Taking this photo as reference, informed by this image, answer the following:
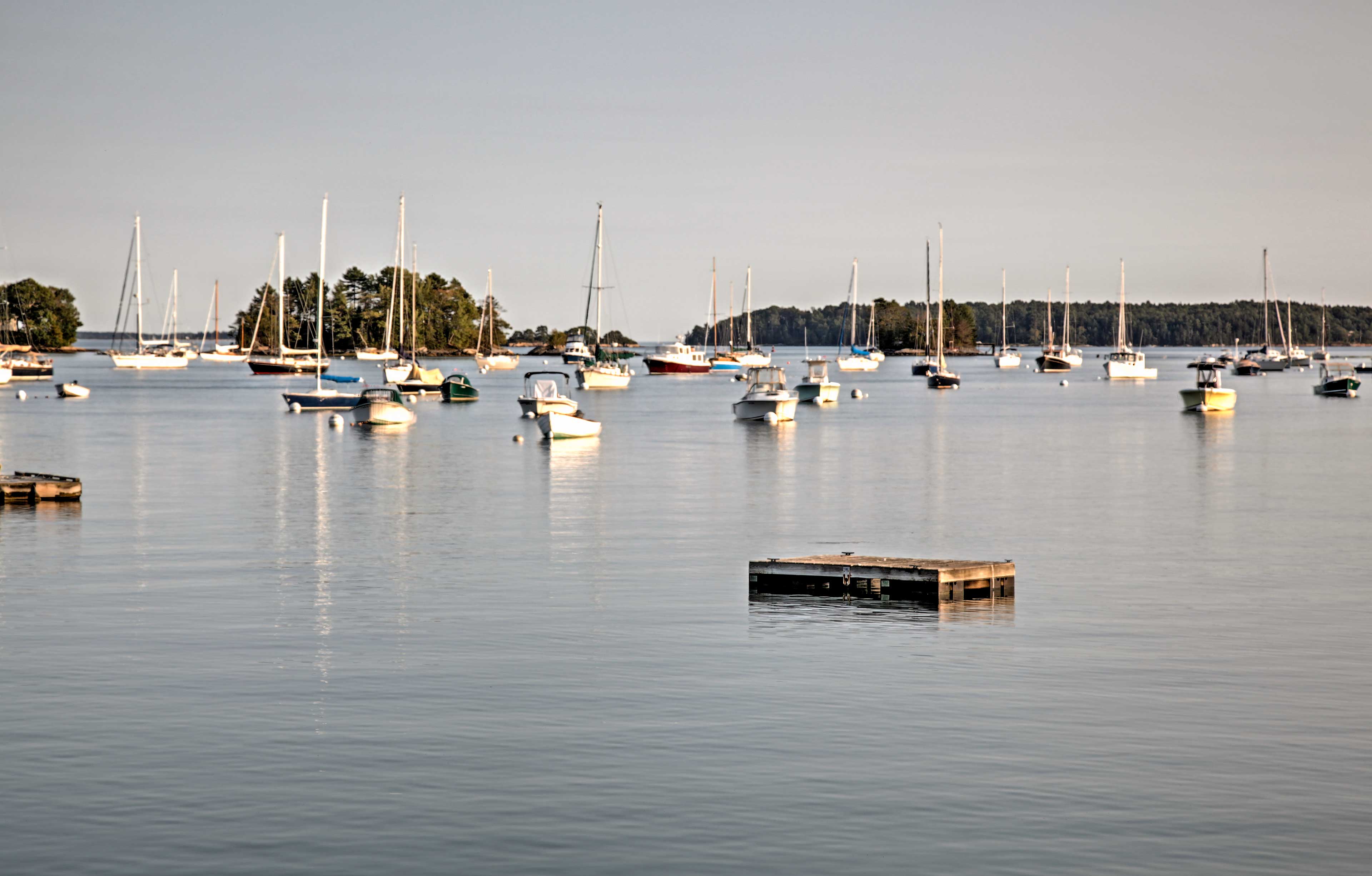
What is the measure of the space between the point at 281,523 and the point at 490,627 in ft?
61.7

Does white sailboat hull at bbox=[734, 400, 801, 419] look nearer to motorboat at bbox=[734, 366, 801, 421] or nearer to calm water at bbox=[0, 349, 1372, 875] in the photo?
motorboat at bbox=[734, 366, 801, 421]

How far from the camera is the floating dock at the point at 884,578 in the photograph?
96.9 ft

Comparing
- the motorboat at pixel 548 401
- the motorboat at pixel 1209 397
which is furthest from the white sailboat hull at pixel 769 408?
the motorboat at pixel 1209 397

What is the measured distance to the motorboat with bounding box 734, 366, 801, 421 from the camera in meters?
101

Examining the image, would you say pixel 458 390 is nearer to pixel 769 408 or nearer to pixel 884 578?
pixel 769 408

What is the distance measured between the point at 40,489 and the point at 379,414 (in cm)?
4900

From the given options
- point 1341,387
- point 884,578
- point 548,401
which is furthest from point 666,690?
point 1341,387

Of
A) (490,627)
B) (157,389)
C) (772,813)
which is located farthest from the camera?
(157,389)

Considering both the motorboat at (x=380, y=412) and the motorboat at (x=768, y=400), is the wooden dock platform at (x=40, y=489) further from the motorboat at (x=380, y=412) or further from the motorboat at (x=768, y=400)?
the motorboat at (x=768, y=400)

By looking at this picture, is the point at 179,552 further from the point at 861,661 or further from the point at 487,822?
the point at 487,822

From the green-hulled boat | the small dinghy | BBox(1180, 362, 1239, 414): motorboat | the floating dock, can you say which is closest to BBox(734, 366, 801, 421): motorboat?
Result: BBox(1180, 362, 1239, 414): motorboat

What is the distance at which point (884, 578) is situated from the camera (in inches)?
1178

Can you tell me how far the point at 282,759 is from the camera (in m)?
18.1

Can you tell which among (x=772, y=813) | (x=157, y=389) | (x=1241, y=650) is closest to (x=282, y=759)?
(x=772, y=813)
